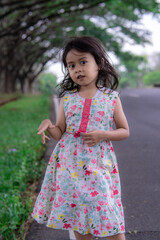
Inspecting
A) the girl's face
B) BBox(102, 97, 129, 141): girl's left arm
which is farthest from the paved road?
the girl's face

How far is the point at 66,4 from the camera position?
1071cm

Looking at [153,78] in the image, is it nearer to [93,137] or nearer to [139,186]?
[139,186]

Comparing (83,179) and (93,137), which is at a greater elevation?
(93,137)

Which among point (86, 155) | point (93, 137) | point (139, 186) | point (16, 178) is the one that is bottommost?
point (139, 186)

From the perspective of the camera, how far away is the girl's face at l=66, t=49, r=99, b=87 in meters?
2.21

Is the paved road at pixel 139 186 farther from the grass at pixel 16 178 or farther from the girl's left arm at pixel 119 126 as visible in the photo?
the girl's left arm at pixel 119 126

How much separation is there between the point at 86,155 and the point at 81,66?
63 centimetres

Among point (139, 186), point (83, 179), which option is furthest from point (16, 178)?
point (83, 179)

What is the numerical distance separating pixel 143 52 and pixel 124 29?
8456 centimetres

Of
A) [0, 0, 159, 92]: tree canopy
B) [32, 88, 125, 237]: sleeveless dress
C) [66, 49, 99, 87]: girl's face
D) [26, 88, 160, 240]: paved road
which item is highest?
[0, 0, 159, 92]: tree canopy

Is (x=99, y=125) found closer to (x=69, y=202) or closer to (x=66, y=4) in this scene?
(x=69, y=202)

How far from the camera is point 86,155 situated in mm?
2154

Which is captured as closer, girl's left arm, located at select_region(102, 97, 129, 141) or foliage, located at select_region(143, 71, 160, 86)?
girl's left arm, located at select_region(102, 97, 129, 141)

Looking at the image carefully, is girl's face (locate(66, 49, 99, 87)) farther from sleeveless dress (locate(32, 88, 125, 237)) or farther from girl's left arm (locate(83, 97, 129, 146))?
girl's left arm (locate(83, 97, 129, 146))
